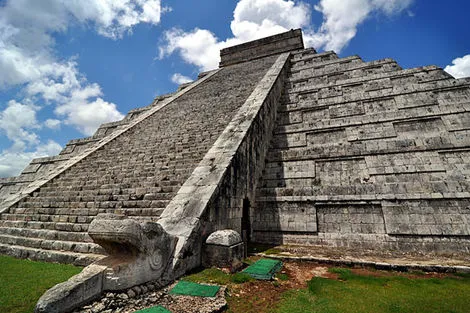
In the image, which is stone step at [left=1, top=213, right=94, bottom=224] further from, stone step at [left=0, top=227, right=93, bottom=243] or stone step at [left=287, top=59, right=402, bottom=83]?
stone step at [left=287, top=59, right=402, bottom=83]

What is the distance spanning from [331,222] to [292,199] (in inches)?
49.6

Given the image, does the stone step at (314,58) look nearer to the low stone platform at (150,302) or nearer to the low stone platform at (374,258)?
the low stone platform at (374,258)

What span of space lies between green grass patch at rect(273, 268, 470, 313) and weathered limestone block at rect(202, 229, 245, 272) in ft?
3.93

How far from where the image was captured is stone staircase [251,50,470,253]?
20.8ft

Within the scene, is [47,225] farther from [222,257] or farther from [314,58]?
[314,58]

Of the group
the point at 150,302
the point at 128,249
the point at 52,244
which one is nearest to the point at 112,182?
the point at 52,244

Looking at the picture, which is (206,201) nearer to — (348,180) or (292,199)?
(292,199)

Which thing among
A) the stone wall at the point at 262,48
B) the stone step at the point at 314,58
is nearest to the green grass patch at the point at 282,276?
the stone step at the point at 314,58

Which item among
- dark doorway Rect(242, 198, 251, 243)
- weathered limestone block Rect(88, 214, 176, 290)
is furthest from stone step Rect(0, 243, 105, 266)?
dark doorway Rect(242, 198, 251, 243)

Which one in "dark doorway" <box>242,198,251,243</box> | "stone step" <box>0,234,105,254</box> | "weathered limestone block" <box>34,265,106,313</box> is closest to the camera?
"weathered limestone block" <box>34,265,106,313</box>

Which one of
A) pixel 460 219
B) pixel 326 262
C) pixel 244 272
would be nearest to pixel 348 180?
pixel 460 219

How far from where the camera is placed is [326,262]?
545cm

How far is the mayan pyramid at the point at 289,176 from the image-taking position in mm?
5953

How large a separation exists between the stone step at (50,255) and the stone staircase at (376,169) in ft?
14.6
